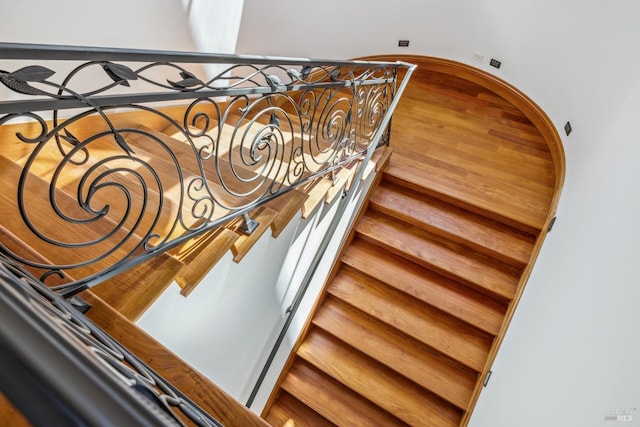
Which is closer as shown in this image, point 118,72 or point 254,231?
point 118,72

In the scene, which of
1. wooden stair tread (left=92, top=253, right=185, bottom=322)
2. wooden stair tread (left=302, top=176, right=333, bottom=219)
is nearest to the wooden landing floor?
wooden stair tread (left=302, top=176, right=333, bottom=219)

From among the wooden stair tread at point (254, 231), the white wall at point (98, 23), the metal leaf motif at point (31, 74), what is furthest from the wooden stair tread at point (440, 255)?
the metal leaf motif at point (31, 74)

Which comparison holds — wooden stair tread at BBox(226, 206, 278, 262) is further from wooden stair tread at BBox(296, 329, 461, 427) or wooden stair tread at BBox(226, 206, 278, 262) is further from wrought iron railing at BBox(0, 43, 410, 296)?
wooden stair tread at BBox(296, 329, 461, 427)

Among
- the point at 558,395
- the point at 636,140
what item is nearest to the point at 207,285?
the point at 558,395

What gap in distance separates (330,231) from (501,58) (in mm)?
2888

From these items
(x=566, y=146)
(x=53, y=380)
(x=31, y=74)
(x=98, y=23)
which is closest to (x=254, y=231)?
(x=31, y=74)

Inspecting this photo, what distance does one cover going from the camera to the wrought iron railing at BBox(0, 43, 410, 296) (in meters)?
0.85

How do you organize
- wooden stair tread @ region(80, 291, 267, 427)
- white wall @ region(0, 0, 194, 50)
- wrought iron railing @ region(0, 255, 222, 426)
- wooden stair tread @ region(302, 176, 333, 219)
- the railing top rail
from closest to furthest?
wrought iron railing @ region(0, 255, 222, 426)
the railing top rail
wooden stair tread @ region(80, 291, 267, 427)
white wall @ region(0, 0, 194, 50)
wooden stair tread @ region(302, 176, 333, 219)

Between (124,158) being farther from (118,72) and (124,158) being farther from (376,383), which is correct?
(376,383)

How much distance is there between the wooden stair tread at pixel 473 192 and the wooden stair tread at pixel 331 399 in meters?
1.76

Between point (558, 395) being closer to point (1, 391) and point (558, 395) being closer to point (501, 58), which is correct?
point (1, 391)

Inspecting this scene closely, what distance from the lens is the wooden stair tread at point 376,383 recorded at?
267 cm

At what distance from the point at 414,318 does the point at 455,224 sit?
2.71 ft

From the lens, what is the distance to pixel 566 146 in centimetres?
316
